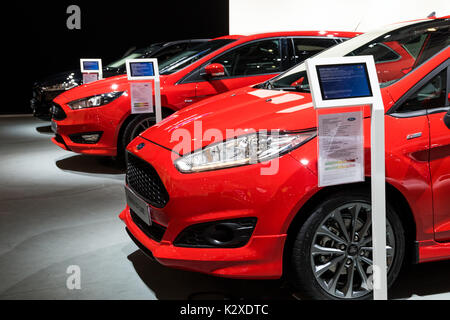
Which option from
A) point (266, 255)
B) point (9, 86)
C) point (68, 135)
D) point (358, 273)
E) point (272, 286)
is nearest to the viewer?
point (266, 255)

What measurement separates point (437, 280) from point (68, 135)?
3.87 m

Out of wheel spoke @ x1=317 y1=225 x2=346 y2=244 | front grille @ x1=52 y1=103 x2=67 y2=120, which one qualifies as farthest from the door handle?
front grille @ x1=52 y1=103 x2=67 y2=120

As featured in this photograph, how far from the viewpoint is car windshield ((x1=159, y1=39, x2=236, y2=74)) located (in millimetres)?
5516

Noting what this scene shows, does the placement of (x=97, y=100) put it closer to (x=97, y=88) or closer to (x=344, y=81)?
(x=97, y=88)

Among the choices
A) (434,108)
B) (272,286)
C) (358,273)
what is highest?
(434,108)

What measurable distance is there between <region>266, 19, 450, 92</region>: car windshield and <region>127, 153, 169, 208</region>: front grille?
99cm

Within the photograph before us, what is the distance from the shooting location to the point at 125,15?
450 inches

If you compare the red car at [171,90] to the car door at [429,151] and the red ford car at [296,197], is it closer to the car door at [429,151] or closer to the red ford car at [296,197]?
the red ford car at [296,197]

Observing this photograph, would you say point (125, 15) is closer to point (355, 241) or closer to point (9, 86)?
point (9, 86)

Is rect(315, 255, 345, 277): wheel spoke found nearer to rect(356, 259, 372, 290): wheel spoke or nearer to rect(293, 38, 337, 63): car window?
rect(356, 259, 372, 290): wheel spoke

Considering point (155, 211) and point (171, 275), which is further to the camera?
point (171, 275)

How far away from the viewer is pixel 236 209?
2279 mm

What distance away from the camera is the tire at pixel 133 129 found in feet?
17.1
